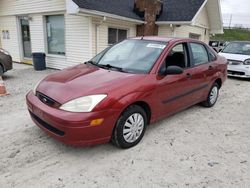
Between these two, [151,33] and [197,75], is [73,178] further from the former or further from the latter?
[151,33]

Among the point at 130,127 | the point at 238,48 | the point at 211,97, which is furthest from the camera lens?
the point at 238,48

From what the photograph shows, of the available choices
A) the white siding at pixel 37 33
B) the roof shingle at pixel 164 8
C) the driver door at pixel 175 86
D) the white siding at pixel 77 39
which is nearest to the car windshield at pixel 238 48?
the roof shingle at pixel 164 8

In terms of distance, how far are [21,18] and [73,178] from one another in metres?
11.5

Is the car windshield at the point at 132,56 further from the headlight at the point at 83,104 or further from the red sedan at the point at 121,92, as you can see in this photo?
the headlight at the point at 83,104

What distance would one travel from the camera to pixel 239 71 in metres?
9.90

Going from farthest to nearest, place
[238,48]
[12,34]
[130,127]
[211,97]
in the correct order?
[12,34], [238,48], [211,97], [130,127]

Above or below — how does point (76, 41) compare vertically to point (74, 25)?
below

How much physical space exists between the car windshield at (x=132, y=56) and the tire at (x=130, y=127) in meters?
0.71

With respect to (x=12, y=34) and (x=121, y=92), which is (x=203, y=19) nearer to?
(x=12, y=34)

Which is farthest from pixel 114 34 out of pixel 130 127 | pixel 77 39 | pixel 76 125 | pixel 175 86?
pixel 76 125

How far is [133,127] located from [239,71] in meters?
8.07

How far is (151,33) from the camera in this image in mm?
11016

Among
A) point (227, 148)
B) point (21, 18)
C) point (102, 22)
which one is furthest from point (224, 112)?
point (21, 18)

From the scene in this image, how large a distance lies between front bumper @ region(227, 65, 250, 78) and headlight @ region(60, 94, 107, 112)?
858 cm
